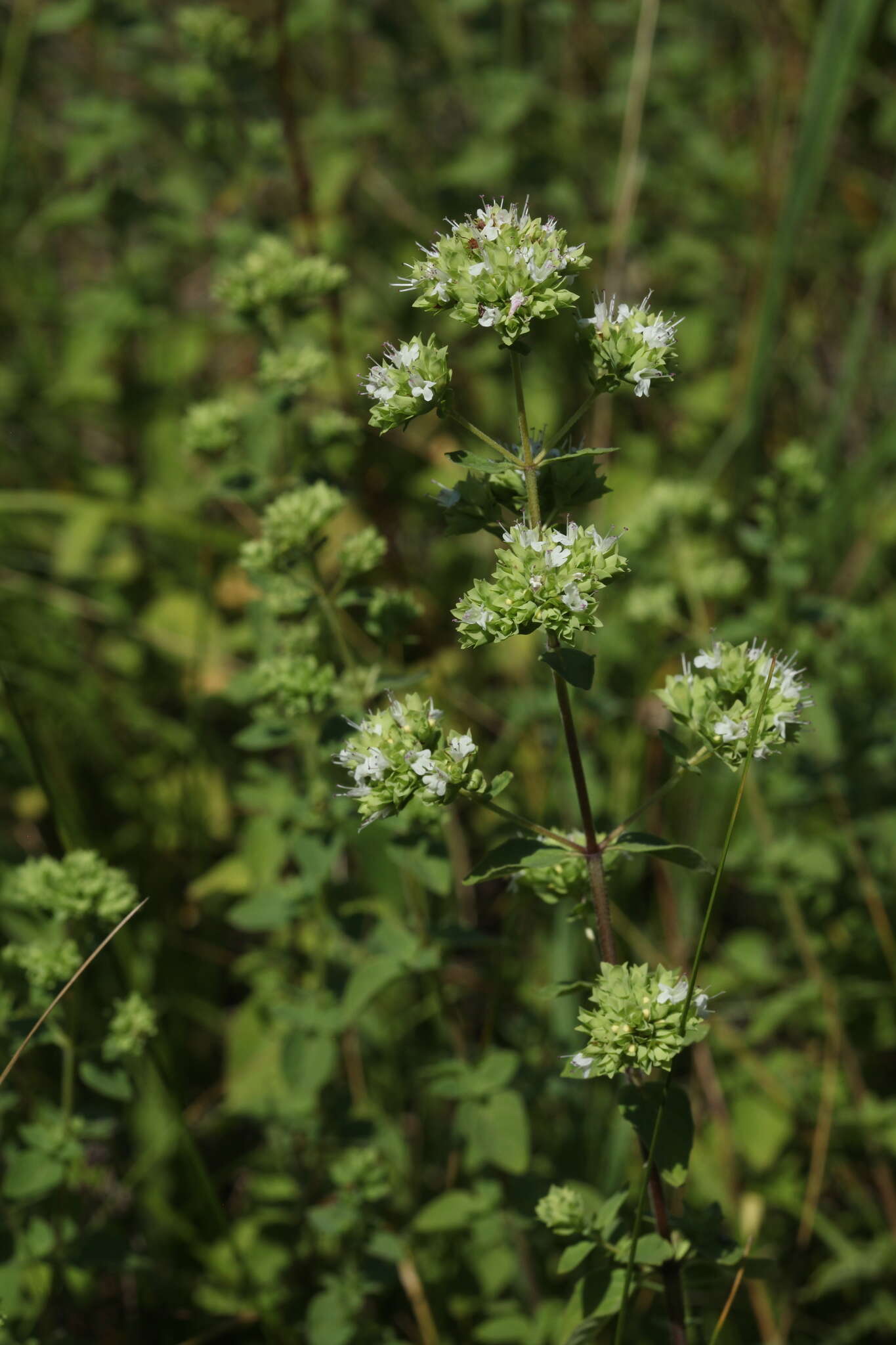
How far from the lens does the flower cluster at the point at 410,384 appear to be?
74.4 inches

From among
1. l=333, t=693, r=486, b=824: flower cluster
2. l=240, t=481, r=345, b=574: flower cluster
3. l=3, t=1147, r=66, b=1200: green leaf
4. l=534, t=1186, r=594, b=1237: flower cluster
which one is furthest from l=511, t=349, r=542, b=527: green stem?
l=3, t=1147, r=66, b=1200: green leaf

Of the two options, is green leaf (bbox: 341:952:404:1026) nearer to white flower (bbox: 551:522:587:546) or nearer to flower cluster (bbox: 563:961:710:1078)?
flower cluster (bbox: 563:961:710:1078)

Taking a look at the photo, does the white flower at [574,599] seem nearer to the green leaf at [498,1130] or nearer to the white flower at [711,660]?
the white flower at [711,660]

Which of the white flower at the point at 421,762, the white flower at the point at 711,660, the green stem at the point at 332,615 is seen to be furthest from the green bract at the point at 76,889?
the white flower at the point at 711,660

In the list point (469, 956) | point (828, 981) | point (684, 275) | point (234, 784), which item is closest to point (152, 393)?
point (234, 784)

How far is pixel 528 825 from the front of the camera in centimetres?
186

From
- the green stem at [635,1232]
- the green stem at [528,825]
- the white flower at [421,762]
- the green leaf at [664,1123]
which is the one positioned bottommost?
the green stem at [635,1232]

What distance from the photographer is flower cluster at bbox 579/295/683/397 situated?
6.26 feet

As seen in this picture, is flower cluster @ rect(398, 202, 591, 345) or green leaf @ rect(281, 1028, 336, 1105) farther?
green leaf @ rect(281, 1028, 336, 1105)

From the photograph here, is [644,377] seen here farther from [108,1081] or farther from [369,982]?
[108,1081]

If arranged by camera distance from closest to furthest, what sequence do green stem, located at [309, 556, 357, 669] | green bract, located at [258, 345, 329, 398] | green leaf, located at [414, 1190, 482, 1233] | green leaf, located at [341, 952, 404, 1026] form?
green stem, located at [309, 556, 357, 669]
green leaf, located at [341, 952, 404, 1026]
green leaf, located at [414, 1190, 482, 1233]
green bract, located at [258, 345, 329, 398]

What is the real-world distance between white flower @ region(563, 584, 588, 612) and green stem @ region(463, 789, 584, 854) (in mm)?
315

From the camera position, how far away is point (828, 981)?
3.34 metres

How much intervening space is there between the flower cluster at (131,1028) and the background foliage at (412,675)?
5 centimetres
